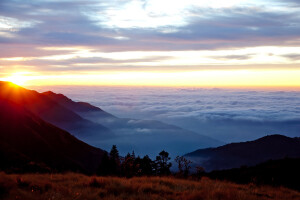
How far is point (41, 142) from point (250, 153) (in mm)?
102242

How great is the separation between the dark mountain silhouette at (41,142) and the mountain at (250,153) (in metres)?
60.1

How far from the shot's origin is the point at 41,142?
320ft

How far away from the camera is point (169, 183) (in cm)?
1108

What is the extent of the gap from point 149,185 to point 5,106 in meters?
126

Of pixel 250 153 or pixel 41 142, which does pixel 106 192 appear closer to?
pixel 41 142

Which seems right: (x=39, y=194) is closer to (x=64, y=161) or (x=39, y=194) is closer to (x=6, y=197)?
(x=6, y=197)

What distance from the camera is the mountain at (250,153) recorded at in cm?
13362

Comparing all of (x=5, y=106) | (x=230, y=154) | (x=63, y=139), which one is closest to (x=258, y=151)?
(x=230, y=154)

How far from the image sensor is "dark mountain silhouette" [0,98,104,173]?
290 ft

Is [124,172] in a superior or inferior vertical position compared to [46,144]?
superior

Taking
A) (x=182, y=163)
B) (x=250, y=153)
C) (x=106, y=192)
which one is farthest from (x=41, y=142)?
(x=250, y=153)

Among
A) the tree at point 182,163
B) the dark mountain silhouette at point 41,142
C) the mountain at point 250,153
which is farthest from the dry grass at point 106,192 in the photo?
the mountain at point 250,153

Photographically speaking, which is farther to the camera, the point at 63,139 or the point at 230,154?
the point at 230,154

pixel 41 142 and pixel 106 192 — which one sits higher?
pixel 106 192
